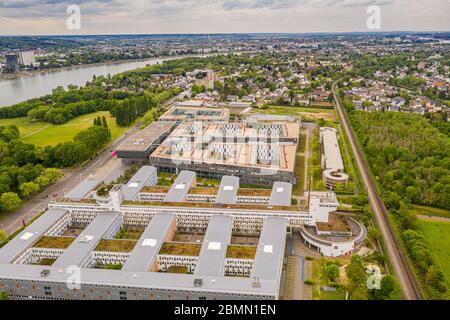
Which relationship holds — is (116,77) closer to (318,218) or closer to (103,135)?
(103,135)

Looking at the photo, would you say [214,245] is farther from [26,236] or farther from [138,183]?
[26,236]

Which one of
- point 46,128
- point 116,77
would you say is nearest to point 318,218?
point 46,128

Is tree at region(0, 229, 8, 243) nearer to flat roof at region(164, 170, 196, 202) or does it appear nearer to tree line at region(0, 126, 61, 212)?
tree line at region(0, 126, 61, 212)

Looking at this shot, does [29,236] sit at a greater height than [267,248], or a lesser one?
greater

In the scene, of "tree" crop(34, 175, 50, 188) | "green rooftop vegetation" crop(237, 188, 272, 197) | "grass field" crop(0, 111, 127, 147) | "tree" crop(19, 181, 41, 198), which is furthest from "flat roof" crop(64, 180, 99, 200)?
"grass field" crop(0, 111, 127, 147)

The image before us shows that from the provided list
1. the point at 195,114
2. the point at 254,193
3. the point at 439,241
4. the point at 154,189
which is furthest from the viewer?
the point at 195,114

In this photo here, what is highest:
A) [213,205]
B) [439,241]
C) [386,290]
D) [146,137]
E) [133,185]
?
[146,137]

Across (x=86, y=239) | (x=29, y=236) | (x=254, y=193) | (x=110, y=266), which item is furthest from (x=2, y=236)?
(x=254, y=193)

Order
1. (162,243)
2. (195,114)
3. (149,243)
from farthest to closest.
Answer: (195,114), (162,243), (149,243)

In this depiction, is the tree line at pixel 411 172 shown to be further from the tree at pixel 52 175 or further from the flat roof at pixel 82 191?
the tree at pixel 52 175
